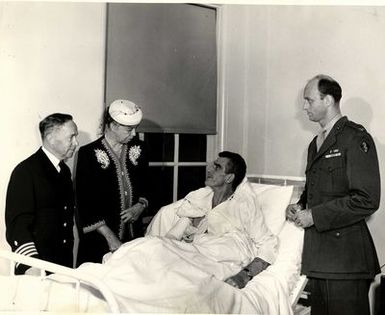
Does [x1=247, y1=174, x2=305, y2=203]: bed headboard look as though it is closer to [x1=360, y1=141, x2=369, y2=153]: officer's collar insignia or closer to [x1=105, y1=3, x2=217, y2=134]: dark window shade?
[x1=105, y1=3, x2=217, y2=134]: dark window shade

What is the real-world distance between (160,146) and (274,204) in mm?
890

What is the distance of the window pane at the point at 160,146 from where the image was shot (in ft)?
9.14

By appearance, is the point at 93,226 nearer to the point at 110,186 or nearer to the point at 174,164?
the point at 110,186

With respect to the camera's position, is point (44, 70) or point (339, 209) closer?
A: point (339, 209)

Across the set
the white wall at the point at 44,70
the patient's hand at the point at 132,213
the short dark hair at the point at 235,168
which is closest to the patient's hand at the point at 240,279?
the short dark hair at the point at 235,168

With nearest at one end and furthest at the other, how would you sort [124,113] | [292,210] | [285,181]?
[292,210], [124,113], [285,181]

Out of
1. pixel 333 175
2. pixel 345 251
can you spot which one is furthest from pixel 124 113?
pixel 345 251

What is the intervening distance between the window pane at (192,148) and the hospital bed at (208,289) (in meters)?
0.91

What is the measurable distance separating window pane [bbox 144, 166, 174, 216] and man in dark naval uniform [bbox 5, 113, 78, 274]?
2.99 ft

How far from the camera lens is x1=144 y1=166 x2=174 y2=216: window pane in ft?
9.14

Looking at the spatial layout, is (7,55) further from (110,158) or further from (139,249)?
(139,249)

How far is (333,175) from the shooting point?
71.3 inches

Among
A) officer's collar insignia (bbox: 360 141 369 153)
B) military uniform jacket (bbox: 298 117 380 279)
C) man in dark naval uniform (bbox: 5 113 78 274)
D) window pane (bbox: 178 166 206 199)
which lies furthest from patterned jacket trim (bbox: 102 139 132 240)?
officer's collar insignia (bbox: 360 141 369 153)

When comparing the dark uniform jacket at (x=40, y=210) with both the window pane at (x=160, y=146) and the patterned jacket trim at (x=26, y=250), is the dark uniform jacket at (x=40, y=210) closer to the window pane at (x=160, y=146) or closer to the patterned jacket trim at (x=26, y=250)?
the patterned jacket trim at (x=26, y=250)
